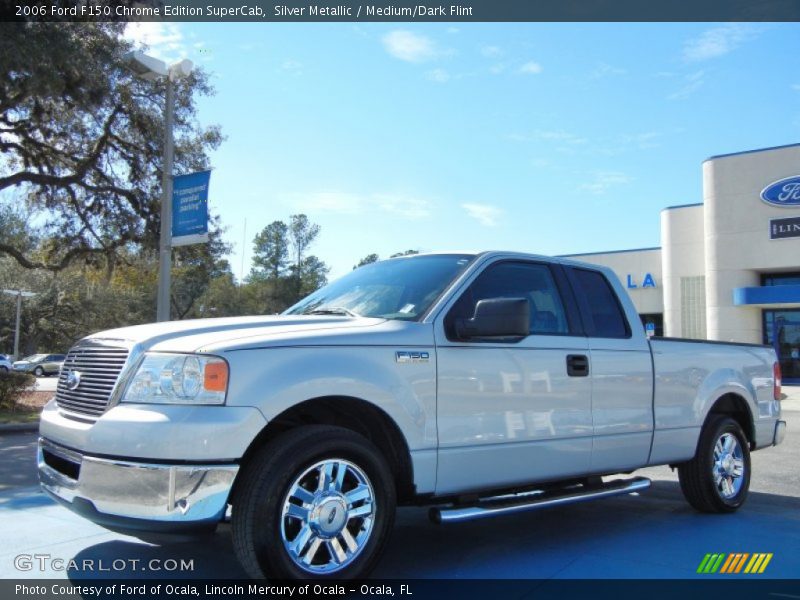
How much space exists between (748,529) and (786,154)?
2793 cm

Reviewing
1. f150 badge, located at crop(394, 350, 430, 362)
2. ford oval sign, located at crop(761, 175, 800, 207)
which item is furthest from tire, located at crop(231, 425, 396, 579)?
ford oval sign, located at crop(761, 175, 800, 207)

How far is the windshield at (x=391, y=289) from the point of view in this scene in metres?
4.73

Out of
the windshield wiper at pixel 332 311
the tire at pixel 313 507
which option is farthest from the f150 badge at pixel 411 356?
the windshield wiper at pixel 332 311

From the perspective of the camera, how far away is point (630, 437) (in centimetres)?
540

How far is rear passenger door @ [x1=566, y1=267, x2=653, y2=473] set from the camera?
17.1 feet

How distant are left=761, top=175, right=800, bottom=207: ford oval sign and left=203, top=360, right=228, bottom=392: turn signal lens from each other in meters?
30.5

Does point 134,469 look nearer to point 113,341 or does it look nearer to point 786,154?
point 113,341

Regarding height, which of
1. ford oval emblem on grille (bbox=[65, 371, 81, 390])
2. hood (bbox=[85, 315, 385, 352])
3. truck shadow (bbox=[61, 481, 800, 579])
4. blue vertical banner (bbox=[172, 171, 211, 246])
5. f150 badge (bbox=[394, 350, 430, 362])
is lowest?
truck shadow (bbox=[61, 481, 800, 579])

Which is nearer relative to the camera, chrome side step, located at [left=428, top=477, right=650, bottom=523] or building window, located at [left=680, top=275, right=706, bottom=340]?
chrome side step, located at [left=428, top=477, right=650, bottom=523]

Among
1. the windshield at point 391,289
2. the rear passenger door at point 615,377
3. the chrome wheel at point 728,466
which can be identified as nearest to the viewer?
the windshield at point 391,289

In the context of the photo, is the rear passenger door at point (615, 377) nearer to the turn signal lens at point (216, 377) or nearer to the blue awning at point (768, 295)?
the turn signal lens at point (216, 377)

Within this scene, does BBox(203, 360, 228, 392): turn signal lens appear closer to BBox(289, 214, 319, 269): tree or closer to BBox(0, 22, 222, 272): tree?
BBox(0, 22, 222, 272): tree

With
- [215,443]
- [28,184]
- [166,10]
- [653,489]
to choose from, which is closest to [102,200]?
[28,184]

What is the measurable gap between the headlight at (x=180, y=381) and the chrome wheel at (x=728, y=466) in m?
4.40
